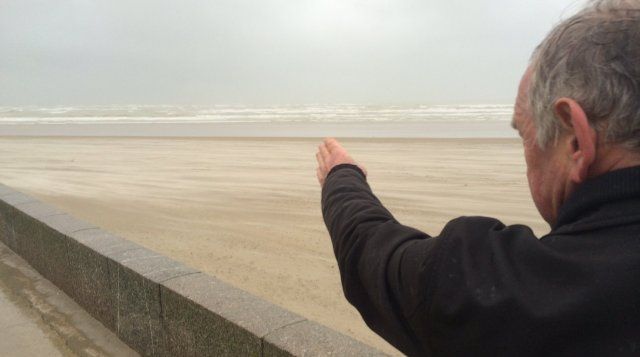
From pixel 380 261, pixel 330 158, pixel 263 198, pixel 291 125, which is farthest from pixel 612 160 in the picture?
pixel 291 125

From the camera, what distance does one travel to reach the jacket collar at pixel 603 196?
36.7 inches

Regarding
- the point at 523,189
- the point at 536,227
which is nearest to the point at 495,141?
the point at 523,189

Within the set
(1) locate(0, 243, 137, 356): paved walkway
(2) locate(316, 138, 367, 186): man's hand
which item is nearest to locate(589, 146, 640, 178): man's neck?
(2) locate(316, 138, 367, 186): man's hand

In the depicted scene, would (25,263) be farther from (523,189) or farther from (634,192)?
(523,189)

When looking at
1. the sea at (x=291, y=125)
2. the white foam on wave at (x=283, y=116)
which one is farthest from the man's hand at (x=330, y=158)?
the white foam on wave at (x=283, y=116)

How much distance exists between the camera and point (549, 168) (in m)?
1.12

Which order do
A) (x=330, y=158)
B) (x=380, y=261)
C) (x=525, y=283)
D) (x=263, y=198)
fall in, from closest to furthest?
(x=525, y=283), (x=380, y=261), (x=330, y=158), (x=263, y=198)

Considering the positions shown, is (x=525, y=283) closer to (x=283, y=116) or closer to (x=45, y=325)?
(x=45, y=325)

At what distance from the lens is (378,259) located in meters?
1.17

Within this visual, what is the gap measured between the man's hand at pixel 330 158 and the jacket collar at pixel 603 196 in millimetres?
617

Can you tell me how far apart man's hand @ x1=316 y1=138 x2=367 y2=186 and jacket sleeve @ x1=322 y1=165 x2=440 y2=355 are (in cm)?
11

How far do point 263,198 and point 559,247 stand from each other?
7.48m

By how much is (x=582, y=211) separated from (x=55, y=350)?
329 cm

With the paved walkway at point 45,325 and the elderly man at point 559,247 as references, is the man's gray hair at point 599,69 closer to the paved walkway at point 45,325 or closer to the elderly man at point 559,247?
the elderly man at point 559,247
